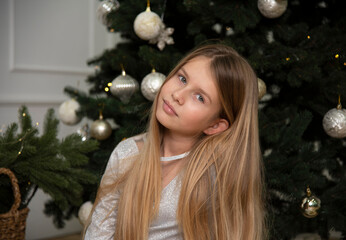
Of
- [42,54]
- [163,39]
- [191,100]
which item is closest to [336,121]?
[191,100]

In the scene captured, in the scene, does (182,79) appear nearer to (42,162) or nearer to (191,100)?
(191,100)

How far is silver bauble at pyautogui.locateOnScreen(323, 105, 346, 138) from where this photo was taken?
3.76 ft

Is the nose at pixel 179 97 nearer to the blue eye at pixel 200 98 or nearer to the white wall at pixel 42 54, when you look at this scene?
the blue eye at pixel 200 98

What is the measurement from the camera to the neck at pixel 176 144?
1.07 metres

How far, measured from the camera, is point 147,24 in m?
1.22

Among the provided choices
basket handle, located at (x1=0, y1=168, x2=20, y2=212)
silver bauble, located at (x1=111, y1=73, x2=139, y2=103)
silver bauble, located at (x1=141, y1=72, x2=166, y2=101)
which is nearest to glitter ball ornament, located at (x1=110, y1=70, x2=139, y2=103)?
silver bauble, located at (x1=111, y1=73, x2=139, y2=103)

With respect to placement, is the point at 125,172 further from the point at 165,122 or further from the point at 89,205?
the point at 89,205

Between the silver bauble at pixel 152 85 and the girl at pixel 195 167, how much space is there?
118 mm

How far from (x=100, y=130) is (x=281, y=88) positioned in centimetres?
68

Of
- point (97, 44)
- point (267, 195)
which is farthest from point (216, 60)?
point (97, 44)

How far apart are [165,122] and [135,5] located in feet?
1.77

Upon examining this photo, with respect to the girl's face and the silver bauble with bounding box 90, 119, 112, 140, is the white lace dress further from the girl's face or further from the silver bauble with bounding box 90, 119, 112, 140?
the silver bauble with bounding box 90, 119, 112, 140

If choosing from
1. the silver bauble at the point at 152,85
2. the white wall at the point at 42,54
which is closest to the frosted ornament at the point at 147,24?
the silver bauble at the point at 152,85

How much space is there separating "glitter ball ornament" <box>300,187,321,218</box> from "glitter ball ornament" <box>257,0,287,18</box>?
1.79 feet
